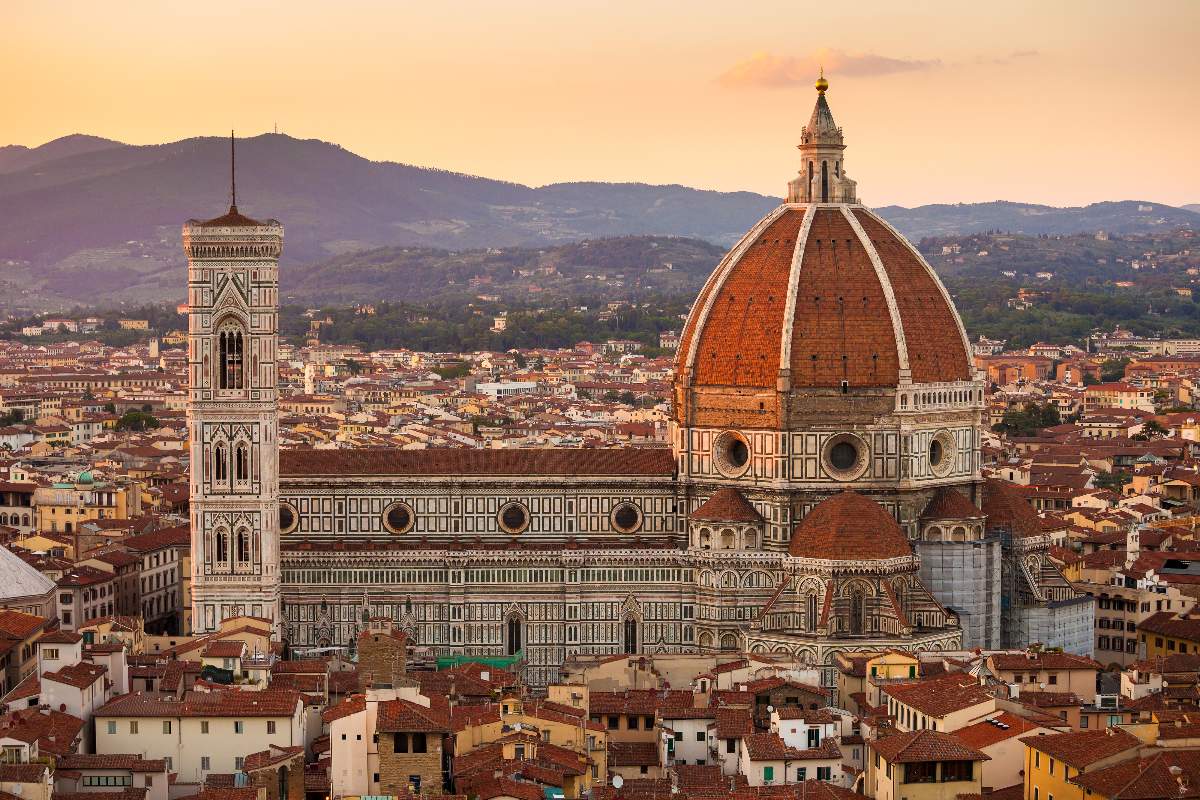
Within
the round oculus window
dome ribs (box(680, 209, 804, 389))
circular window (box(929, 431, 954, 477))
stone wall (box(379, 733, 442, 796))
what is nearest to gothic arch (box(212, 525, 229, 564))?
dome ribs (box(680, 209, 804, 389))

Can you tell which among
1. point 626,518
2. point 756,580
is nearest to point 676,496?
point 626,518

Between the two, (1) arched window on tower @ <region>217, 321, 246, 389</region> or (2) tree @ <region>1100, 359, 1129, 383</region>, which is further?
(2) tree @ <region>1100, 359, 1129, 383</region>

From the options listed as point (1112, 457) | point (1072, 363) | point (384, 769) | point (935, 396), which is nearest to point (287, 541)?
point (935, 396)

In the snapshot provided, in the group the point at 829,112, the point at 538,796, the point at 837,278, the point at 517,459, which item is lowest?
the point at 538,796

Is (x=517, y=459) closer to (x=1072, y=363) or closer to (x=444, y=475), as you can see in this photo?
(x=444, y=475)

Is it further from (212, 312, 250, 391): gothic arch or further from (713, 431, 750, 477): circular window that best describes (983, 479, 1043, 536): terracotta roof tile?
(212, 312, 250, 391): gothic arch
